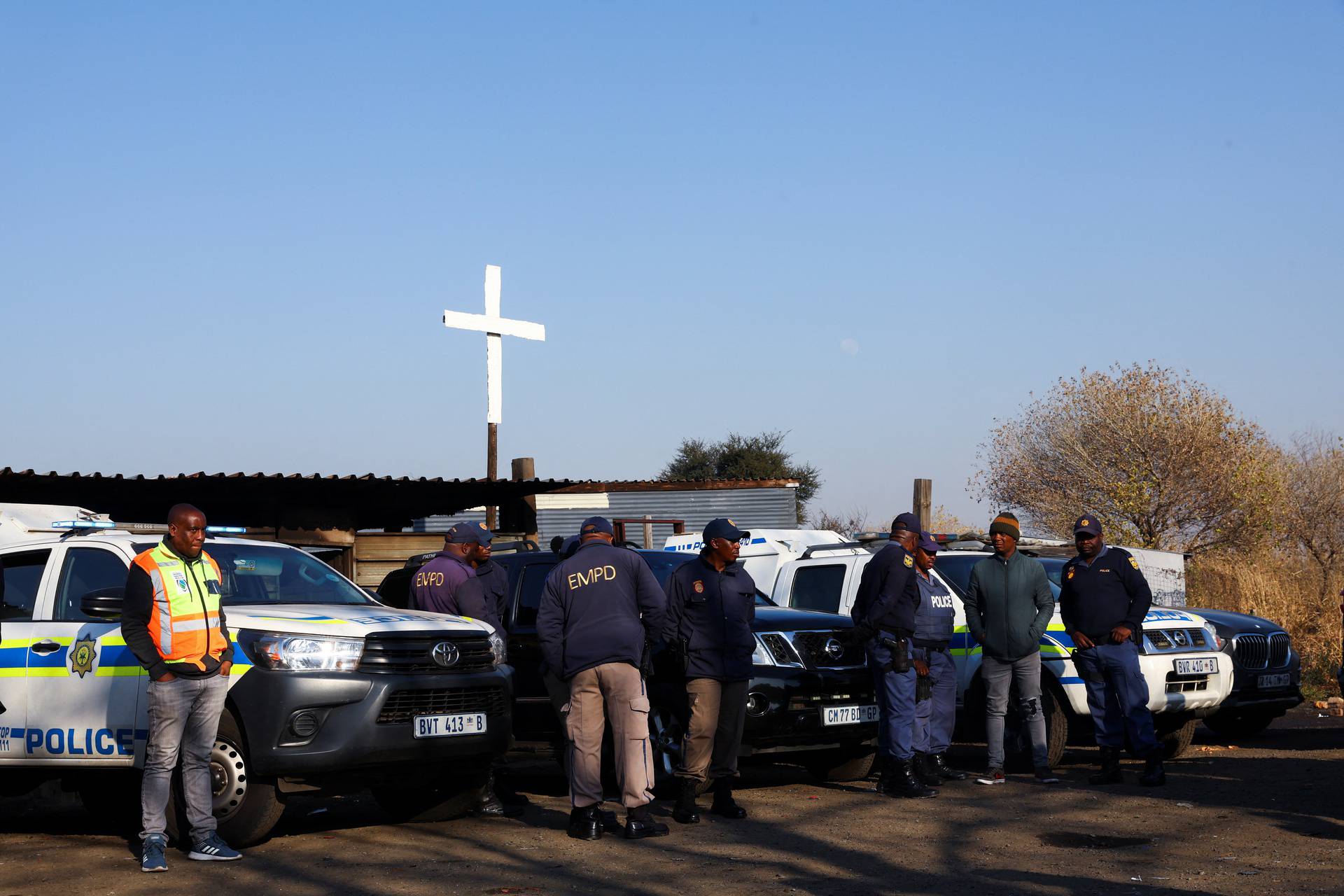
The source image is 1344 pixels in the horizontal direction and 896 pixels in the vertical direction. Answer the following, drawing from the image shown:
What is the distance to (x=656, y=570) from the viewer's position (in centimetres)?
1115

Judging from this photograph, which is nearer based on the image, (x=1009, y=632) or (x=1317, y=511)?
(x=1009, y=632)

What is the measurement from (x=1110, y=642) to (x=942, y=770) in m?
1.53

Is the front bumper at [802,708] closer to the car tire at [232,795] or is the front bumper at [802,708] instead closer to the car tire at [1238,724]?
the car tire at [232,795]

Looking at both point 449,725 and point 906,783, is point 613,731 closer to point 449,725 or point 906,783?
point 449,725

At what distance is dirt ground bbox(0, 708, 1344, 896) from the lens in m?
6.86

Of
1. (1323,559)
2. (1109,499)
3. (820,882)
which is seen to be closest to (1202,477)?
(1109,499)

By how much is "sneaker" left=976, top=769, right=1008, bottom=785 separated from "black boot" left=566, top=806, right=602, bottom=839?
11.0 feet

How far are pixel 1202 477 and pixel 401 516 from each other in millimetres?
23172

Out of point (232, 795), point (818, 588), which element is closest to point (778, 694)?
point (818, 588)

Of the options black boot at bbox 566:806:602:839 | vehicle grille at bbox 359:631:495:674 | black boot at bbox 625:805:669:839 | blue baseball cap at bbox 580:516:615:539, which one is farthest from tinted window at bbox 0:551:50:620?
black boot at bbox 625:805:669:839

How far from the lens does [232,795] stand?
7996 mm

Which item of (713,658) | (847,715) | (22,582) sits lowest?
(847,715)

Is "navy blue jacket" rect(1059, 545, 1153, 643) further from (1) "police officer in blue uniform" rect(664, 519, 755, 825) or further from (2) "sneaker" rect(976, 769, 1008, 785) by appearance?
(1) "police officer in blue uniform" rect(664, 519, 755, 825)

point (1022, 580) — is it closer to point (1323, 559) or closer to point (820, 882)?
point (820, 882)
